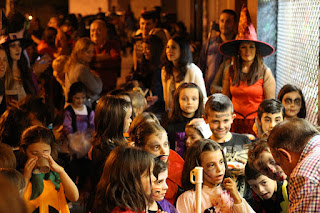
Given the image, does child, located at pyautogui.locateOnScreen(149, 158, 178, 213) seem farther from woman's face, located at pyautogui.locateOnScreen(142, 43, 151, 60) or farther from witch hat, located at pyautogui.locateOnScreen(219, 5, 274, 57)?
woman's face, located at pyautogui.locateOnScreen(142, 43, 151, 60)

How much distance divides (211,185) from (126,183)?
105 centimetres

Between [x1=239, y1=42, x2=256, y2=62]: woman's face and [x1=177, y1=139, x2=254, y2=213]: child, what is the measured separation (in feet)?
7.47

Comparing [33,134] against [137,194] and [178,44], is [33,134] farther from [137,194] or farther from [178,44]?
[178,44]

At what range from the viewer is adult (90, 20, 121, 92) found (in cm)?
1030

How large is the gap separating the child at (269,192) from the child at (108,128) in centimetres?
106

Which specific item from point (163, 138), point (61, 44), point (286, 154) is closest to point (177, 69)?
point (163, 138)

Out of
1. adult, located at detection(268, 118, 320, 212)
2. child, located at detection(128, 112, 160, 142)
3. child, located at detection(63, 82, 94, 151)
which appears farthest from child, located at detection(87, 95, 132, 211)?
child, located at detection(63, 82, 94, 151)

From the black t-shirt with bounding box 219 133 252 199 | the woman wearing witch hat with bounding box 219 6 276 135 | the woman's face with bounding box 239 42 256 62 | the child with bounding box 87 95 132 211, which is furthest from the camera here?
the woman's face with bounding box 239 42 256 62

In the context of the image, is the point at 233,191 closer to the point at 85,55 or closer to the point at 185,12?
the point at 85,55

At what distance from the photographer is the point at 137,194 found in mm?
3346

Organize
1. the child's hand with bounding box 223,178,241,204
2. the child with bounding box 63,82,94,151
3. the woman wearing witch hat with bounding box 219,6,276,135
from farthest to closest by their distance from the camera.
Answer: the child with bounding box 63,82,94,151 < the woman wearing witch hat with bounding box 219,6,276,135 < the child's hand with bounding box 223,178,241,204

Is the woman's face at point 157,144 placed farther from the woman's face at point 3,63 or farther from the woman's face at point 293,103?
the woman's face at point 3,63

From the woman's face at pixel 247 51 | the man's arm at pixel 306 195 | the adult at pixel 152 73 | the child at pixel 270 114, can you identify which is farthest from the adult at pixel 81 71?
the man's arm at pixel 306 195

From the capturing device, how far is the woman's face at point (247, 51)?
647 cm
